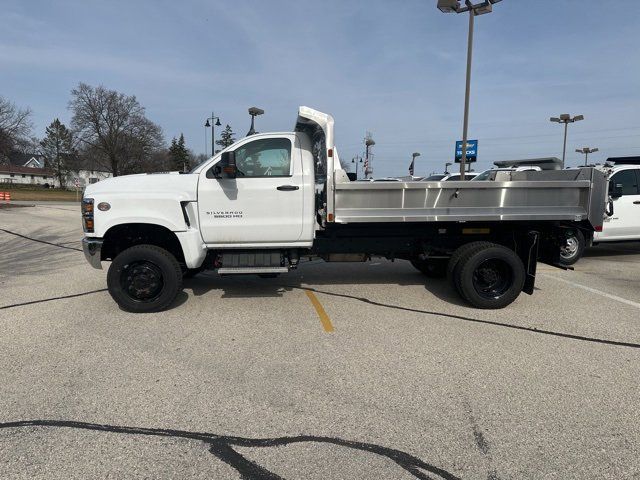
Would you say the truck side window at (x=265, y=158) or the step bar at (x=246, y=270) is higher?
the truck side window at (x=265, y=158)

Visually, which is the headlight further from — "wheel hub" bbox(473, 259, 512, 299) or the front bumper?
"wheel hub" bbox(473, 259, 512, 299)

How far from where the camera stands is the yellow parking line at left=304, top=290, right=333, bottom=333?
5.16 metres

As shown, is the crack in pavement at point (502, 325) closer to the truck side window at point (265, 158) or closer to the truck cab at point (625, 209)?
the truck side window at point (265, 158)

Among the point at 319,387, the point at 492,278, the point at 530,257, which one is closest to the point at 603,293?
the point at 530,257

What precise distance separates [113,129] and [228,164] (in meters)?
64.4

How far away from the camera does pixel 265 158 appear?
5805mm

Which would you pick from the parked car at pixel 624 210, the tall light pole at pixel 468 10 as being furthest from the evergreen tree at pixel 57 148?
the parked car at pixel 624 210

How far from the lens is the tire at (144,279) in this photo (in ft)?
18.2

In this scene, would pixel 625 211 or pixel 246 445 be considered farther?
pixel 625 211

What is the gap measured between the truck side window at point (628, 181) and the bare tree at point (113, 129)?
2459 inches

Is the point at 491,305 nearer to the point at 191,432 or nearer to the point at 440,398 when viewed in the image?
the point at 440,398

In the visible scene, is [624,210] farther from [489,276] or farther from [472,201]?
[472,201]

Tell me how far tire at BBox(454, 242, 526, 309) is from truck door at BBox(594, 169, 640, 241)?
5352 mm

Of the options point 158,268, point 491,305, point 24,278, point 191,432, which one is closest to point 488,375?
point 491,305
